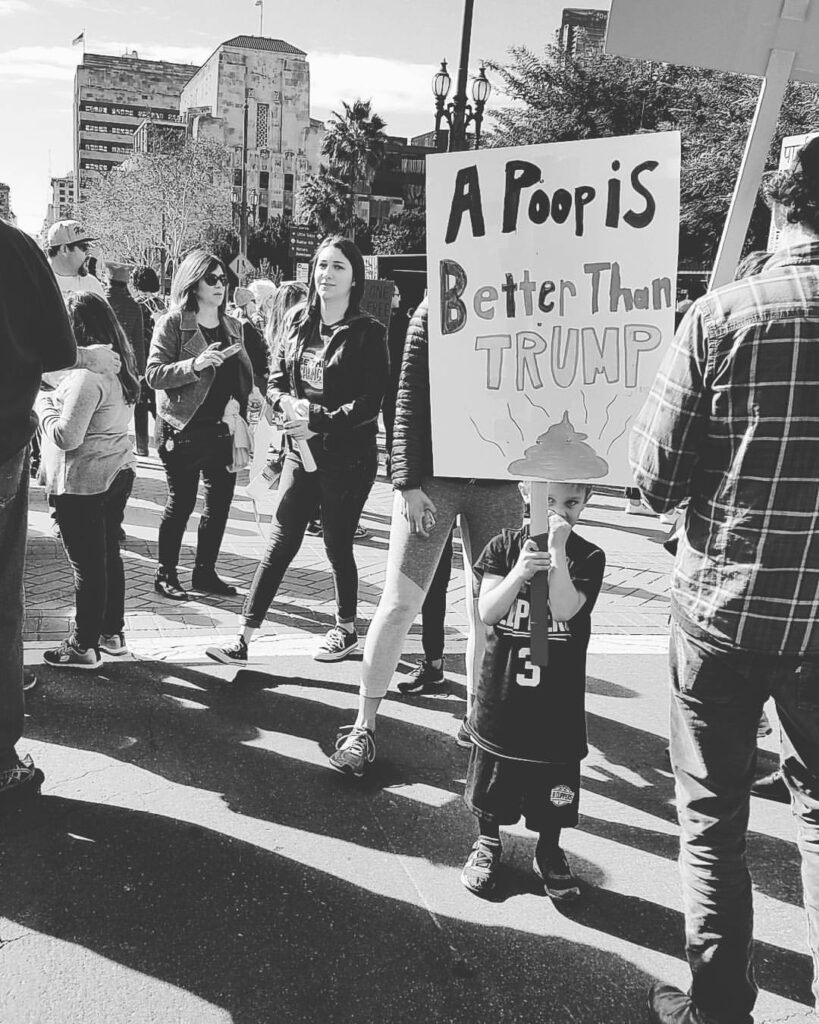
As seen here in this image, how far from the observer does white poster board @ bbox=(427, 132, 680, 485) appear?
2.42m

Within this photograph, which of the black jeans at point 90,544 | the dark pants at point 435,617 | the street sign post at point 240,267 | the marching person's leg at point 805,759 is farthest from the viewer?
the street sign post at point 240,267

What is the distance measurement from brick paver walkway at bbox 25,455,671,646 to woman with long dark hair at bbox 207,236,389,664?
2.77 feet

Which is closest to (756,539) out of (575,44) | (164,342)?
(164,342)

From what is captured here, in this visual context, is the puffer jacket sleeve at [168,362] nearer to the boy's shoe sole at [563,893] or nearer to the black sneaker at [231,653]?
the black sneaker at [231,653]

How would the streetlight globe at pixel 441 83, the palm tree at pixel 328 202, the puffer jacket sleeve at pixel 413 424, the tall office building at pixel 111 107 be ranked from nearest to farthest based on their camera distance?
the puffer jacket sleeve at pixel 413 424 < the streetlight globe at pixel 441 83 < the palm tree at pixel 328 202 < the tall office building at pixel 111 107

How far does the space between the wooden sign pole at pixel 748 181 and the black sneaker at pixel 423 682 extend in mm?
2339

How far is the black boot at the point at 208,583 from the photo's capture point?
5.51m

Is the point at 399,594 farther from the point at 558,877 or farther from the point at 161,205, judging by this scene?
the point at 161,205

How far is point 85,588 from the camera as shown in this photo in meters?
3.94

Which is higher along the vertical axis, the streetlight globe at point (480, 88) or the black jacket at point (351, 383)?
the streetlight globe at point (480, 88)

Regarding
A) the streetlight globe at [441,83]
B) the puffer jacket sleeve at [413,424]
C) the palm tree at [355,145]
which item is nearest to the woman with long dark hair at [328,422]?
the puffer jacket sleeve at [413,424]

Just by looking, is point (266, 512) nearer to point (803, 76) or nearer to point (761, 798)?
point (761, 798)

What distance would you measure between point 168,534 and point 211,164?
69.9 metres

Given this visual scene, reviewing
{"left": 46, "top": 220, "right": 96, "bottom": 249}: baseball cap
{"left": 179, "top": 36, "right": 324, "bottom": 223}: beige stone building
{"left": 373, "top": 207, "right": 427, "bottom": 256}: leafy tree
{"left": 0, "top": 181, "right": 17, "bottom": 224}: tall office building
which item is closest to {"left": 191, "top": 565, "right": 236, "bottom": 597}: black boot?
{"left": 46, "top": 220, "right": 96, "bottom": 249}: baseball cap
